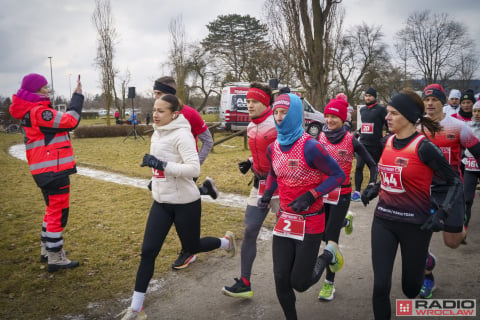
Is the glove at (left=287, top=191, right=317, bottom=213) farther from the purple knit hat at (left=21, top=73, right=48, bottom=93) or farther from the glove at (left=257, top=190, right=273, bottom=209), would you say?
the purple knit hat at (left=21, top=73, right=48, bottom=93)

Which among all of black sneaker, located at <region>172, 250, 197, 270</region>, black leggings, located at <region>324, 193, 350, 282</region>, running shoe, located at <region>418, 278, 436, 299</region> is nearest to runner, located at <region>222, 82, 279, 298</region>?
black leggings, located at <region>324, 193, 350, 282</region>

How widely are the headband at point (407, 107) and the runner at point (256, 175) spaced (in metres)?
1.28

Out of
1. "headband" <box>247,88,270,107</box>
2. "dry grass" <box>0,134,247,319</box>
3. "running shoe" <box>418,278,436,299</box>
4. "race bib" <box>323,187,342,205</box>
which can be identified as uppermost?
"headband" <box>247,88,270,107</box>

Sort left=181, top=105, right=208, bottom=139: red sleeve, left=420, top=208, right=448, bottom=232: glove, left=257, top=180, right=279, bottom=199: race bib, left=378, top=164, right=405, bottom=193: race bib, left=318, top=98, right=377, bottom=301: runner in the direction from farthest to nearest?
left=181, top=105, right=208, bottom=139: red sleeve < left=318, top=98, right=377, bottom=301: runner < left=257, top=180, right=279, bottom=199: race bib < left=378, top=164, right=405, bottom=193: race bib < left=420, top=208, right=448, bottom=232: glove

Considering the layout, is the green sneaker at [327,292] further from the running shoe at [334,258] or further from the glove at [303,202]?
the glove at [303,202]

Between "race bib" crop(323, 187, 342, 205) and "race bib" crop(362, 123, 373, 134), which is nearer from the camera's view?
"race bib" crop(323, 187, 342, 205)

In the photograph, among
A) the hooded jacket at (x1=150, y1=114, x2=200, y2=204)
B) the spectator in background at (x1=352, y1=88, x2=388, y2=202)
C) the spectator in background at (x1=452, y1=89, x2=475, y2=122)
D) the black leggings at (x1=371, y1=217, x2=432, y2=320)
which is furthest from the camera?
the spectator in background at (x1=352, y1=88, x2=388, y2=202)

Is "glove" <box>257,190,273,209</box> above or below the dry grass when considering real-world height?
above

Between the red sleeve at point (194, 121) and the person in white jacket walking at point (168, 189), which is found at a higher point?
the red sleeve at point (194, 121)

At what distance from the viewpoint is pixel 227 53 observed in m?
38.6

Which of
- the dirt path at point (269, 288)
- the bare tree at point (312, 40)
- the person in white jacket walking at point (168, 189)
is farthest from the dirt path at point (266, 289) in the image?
the bare tree at point (312, 40)

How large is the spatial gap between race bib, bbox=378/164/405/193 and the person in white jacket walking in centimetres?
165

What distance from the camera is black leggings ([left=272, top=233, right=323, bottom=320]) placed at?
9.61 feet

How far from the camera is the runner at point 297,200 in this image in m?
2.95
